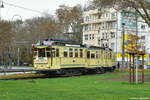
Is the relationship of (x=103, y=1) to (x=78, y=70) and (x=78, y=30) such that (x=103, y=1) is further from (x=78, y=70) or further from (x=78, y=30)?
(x=78, y=30)

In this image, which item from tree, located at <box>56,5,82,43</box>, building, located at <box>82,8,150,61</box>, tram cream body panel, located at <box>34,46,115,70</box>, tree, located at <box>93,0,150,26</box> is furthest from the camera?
building, located at <box>82,8,150,61</box>

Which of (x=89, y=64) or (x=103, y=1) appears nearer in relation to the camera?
(x=103, y=1)

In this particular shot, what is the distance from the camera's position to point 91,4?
28594mm

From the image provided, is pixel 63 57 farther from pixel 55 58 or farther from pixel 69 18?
pixel 69 18

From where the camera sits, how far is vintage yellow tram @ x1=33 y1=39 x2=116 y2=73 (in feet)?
104

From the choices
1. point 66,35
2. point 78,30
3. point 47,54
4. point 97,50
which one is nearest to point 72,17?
point 66,35

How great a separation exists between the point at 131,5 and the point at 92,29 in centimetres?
6858

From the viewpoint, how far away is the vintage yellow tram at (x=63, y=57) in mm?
31750

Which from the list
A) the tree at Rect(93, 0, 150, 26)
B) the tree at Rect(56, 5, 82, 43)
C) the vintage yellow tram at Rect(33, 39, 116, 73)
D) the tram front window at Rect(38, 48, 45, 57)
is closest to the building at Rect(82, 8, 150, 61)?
the tree at Rect(56, 5, 82, 43)

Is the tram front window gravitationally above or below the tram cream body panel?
above

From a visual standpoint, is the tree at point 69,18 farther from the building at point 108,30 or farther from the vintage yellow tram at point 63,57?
the vintage yellow tram at point 63,57

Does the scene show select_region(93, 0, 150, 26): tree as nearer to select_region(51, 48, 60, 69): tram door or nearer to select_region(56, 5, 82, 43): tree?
select_region(51, 48, 60, 69): tram door

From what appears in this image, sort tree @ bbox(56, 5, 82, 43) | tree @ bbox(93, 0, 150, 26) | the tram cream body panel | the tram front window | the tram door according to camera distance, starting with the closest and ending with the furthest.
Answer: tree @ bbox(93, 0, 150, 26), the tram door, the tram cream body panel, the tram front window, tree @ bbox(56, 5, 82, 43)

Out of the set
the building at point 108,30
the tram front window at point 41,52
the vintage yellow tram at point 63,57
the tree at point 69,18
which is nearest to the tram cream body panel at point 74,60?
the vintage yellow tram at point 63,57
